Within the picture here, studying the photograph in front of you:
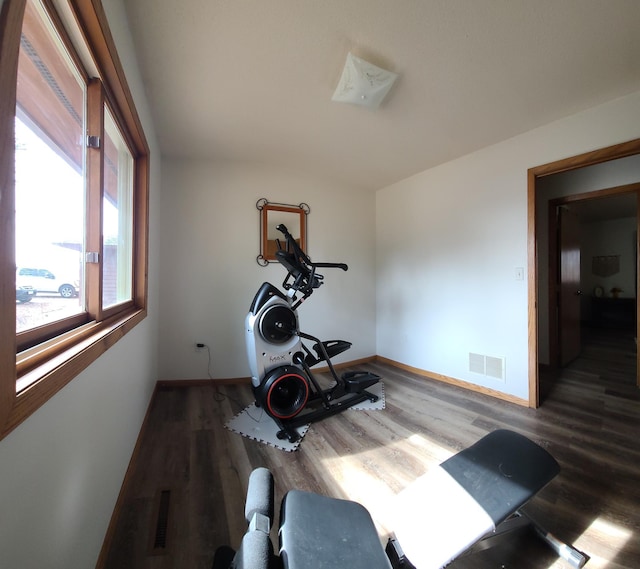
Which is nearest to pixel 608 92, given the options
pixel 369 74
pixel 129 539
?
pixel 369 74

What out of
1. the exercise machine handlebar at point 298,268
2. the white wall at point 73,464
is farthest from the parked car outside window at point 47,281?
the exercise machine handlebar at point 298,268

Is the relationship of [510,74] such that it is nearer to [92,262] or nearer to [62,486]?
[92,262]

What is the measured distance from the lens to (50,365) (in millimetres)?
688

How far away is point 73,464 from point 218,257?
238cm

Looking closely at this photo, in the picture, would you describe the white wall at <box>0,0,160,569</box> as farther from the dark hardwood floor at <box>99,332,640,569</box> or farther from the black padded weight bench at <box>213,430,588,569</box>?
the black padded weight bench at <box>213,430,588,569</box>

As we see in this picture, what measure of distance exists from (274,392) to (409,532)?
1.35m

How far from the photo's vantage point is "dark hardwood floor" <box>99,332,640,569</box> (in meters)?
1.16

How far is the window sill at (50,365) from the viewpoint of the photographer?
1.77ft

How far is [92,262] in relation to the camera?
3.97ft

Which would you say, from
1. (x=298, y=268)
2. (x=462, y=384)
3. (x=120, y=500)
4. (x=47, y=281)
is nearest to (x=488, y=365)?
(x=462, y=384)

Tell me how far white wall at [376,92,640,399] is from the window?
9.86 feet

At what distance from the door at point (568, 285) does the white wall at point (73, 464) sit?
4683mm

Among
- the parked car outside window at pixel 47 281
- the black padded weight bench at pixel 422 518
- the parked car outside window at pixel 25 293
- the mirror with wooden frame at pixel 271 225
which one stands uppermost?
the mirror with wooden frame at pixel 271 225

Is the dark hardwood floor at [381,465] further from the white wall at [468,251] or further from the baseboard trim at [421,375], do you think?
the white wall at [468,251]
